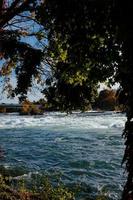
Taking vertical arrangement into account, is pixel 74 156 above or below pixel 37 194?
below

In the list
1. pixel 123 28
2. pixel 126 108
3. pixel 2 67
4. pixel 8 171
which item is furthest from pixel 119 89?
pixel 8 171

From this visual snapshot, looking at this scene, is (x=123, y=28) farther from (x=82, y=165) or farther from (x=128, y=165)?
(x=82, y=165)

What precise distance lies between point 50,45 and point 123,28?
28.6ft

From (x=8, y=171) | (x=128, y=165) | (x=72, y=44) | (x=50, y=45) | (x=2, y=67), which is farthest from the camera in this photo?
(x=8, y=171)

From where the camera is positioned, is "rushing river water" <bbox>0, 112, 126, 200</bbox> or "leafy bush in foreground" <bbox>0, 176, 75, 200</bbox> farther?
"rushing river water" <bbox>0, 112, 126, 200</bbox>

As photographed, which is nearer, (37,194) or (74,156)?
(37,194)

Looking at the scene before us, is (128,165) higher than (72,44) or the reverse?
the reverse

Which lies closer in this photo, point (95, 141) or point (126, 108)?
point (126, 108)

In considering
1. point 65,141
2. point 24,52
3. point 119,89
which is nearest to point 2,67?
point 24,52

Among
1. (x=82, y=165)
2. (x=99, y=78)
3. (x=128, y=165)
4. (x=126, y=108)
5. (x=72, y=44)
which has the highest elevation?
(x=72, y=44)

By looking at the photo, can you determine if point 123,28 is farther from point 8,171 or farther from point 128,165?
point 8,171

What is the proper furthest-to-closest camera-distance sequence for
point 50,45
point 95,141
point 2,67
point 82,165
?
point 95,141
point 82,165
point 2,67
point 50,45

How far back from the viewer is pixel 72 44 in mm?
8156

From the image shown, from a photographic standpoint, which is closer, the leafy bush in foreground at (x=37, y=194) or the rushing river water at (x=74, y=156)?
the leafy bush in foreground at (x=37, y=194)
